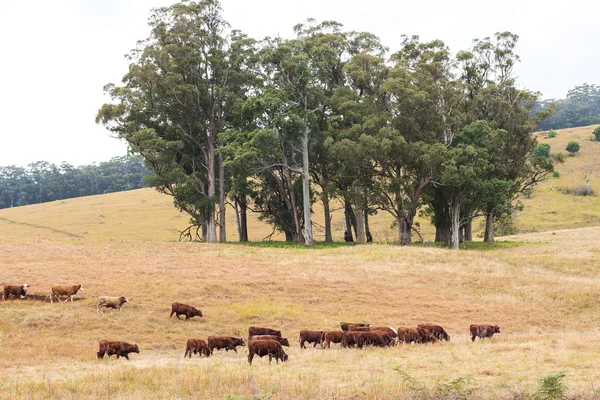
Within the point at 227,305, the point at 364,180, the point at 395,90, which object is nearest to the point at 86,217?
the point at 364,180

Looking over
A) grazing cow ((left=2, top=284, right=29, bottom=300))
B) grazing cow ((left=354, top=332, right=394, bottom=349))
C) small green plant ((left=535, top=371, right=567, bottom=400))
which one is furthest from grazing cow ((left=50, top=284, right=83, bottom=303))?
small green plant ((left=535, top=371, right=567, bottom=400))

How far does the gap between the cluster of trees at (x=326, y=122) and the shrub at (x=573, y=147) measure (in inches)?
2476

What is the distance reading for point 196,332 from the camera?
21.9 m

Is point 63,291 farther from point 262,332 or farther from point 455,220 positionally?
point 455,220

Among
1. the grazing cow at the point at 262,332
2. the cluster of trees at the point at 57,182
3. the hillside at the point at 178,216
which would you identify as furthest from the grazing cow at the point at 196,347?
the cluster of trees at the point at 57,182

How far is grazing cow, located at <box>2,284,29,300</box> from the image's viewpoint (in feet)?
78.2

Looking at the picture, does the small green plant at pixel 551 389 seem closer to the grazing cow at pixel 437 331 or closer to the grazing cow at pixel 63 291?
the grazing cow at pixel 437 331

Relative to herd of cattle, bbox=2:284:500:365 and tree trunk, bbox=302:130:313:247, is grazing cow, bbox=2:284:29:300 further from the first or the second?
tree trunk, bbox=302:130:313:247

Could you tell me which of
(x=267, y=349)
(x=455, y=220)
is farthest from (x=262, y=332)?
(x=455, y=220)

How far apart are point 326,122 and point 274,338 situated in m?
40.0

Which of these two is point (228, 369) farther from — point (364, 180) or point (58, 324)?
point (364, 180)

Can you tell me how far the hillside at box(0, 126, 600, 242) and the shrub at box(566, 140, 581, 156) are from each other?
1.23 m

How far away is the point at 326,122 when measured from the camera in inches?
2215

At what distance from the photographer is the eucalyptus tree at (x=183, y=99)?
53.3 meters
